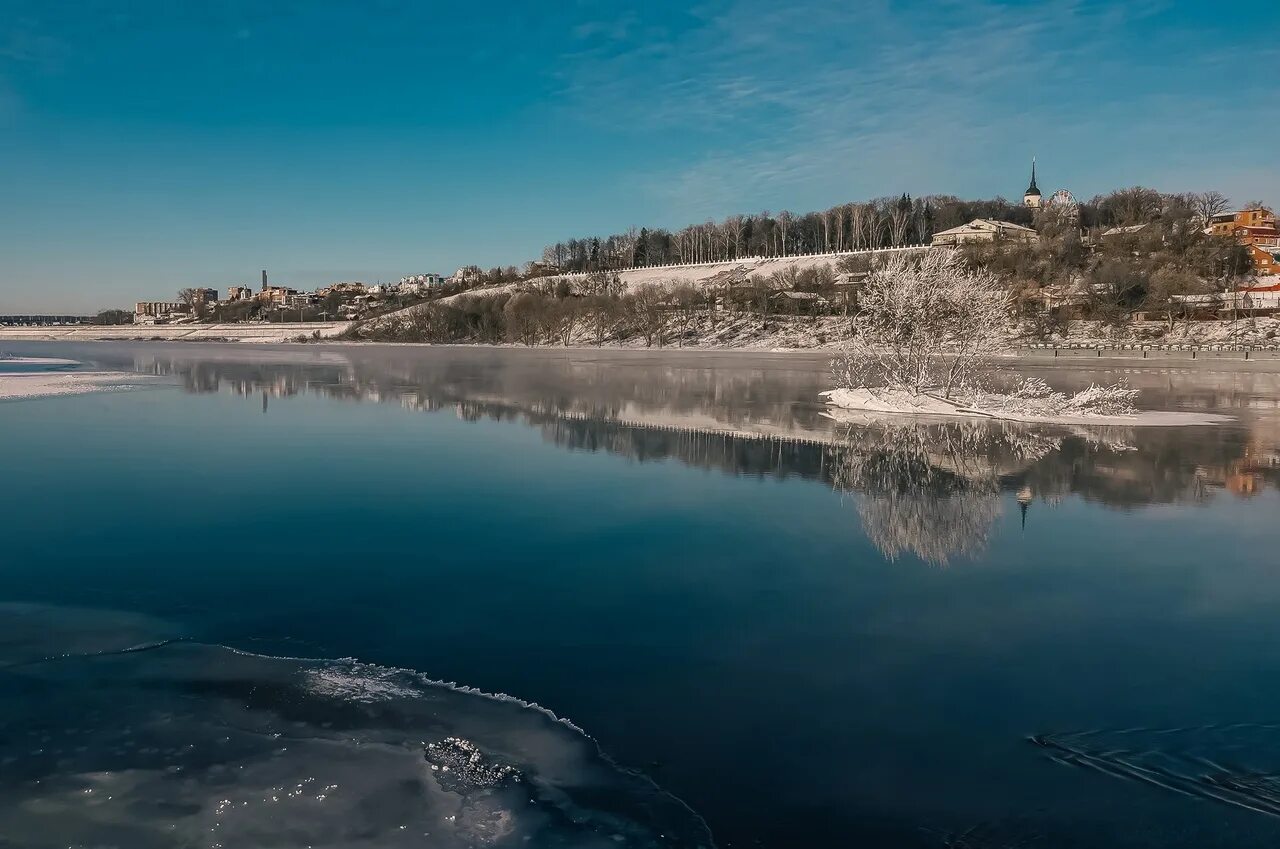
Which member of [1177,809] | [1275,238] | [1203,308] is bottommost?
[1177,809]

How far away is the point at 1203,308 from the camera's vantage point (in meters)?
73.5

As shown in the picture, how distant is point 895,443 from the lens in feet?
63.0

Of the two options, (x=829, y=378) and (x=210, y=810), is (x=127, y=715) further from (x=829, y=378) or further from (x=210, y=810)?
(x=829, y=378)

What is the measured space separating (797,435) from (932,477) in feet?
18.4

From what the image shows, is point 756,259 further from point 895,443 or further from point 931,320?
point 895,443

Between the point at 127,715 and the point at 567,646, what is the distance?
10.4 feet

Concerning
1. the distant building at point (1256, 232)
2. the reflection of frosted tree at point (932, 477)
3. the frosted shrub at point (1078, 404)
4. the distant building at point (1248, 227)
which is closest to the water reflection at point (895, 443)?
the reflection of frosted tree at point (932, 477)

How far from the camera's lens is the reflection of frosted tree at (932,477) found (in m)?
10.9

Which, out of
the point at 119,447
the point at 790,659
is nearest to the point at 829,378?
the point at 119,447

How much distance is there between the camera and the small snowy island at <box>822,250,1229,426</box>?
81.6 ft

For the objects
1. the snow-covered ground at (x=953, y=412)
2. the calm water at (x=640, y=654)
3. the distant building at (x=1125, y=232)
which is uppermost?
the distant building at (x=1125, y=232)

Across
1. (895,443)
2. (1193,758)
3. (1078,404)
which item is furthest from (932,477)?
(1078,404)

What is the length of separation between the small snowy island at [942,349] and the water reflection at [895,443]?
2177mm

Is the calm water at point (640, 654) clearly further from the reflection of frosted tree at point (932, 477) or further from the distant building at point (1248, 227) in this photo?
the distant building at point (1248, 227)
